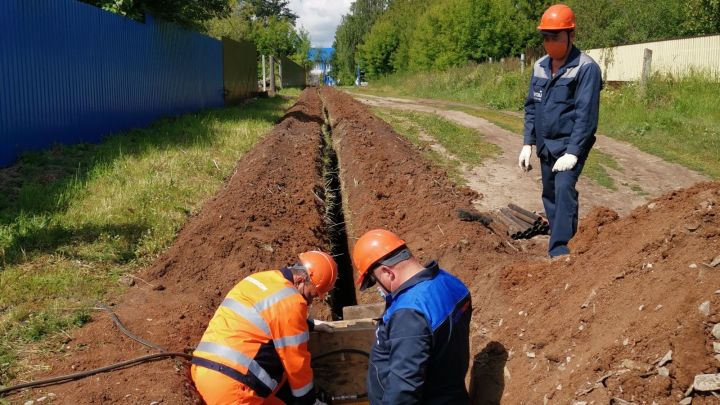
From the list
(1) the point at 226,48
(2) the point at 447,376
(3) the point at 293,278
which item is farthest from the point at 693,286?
(1) the point at 226,48

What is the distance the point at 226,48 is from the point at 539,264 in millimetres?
20725

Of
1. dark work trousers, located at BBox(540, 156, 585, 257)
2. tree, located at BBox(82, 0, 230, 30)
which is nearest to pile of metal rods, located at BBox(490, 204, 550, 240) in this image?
dark work trousers, located at BBox(540, 156, 585, 257)

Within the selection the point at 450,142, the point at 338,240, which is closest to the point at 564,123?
the point at 338,240

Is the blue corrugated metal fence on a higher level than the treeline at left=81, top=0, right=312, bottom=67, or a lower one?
lower

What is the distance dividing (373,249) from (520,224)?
4093mm

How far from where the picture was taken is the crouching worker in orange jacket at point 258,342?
356cm

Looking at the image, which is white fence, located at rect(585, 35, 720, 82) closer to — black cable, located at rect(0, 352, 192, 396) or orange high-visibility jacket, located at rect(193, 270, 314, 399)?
orange high-visibility jacket, located at rect(193, 270, 314, 399)

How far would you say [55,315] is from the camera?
4.48 metres

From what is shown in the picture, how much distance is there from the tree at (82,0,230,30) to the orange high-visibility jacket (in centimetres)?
1230

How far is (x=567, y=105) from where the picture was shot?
4734 mm

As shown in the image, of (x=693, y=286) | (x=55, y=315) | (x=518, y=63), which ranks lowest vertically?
(x=55, y=315)

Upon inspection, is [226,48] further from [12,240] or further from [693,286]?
[693,286]

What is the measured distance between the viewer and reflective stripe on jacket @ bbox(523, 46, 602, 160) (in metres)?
4.58

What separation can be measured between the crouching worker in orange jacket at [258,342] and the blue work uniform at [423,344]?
55 centimetres
